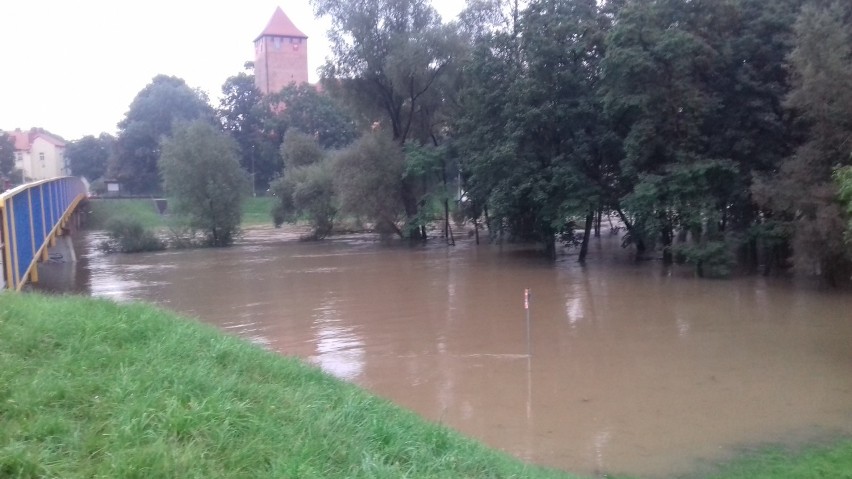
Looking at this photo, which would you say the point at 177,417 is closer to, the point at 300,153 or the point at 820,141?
the point at 820,141

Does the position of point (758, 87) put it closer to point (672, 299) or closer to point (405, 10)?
point (672, 299)

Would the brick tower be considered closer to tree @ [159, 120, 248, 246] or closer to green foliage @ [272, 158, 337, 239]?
green foliage @ [272, 158, 337, 239]

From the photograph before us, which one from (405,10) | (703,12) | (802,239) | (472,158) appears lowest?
(802,239)

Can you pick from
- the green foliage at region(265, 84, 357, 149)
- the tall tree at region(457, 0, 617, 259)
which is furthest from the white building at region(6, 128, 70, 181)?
the tall tree at region(457, 0, 617, 259)

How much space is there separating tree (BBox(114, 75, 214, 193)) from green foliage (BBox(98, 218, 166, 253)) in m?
32.5

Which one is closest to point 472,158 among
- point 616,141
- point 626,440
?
point 616,141

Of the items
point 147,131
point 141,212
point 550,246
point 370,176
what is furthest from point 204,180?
point 147,131

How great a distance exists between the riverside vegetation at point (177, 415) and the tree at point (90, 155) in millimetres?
77642

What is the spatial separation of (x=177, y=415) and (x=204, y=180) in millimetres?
40198

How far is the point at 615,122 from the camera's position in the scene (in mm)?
28016

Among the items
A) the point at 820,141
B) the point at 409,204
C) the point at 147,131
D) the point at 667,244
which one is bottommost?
the point at 667,244

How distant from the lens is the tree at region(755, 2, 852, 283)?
1886 cm

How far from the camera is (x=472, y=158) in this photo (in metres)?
32.2

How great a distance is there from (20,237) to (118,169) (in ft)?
215
